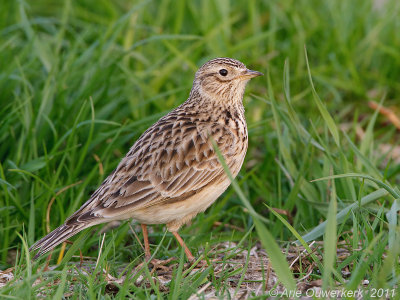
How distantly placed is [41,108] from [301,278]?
300 centimetres

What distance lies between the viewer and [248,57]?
8797 millimetres

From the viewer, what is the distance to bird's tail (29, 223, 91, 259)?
5.03 m

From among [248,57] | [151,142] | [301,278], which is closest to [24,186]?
[151,142]

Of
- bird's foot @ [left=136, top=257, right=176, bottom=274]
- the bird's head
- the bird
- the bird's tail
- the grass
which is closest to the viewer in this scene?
the grass

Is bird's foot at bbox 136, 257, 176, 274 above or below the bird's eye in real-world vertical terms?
below

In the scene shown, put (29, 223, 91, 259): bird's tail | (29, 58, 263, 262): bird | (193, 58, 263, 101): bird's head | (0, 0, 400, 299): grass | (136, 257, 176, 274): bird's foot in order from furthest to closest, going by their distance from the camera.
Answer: (193, 58, 263, 101): bird's head < (136, 257, 176, 274): bird's foot < (29, 58, 263, 262): bird < (29, 223, 91, 259): bird's tail < (0, 0, 400, 299): grass

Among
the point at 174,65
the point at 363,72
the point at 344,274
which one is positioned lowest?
the point at 344,274

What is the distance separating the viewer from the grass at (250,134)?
4852mm

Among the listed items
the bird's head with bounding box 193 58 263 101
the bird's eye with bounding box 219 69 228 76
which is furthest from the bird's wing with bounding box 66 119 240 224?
the bird's eye with bounding box 219 69 228 76

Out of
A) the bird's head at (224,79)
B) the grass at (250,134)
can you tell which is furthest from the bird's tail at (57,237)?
the bird's head at (224,79)

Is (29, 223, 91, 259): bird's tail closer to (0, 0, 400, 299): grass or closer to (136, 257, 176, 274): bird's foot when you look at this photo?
(0, 0, 400, 299): grass

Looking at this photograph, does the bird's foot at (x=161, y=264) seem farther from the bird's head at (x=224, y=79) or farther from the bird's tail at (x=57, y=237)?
the bird's head at (x=224, y=79)

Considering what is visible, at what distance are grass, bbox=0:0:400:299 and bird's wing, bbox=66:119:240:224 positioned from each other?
0.84ft

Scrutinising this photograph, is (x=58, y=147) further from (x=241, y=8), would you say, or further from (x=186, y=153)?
(x=241, y=8)
